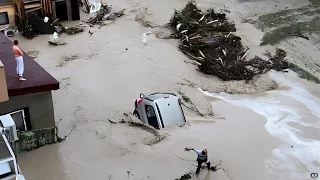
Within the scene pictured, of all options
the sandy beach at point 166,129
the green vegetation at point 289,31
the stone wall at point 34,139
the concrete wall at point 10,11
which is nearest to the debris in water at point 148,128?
the sandy beach at point 166,129

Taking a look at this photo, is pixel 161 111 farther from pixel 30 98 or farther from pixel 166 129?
pixel 30 98

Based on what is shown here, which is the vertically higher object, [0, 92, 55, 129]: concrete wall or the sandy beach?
[0, 92, 55, 129]: concrete wall

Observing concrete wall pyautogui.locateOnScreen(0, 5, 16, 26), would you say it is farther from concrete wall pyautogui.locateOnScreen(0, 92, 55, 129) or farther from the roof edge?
the roof edge

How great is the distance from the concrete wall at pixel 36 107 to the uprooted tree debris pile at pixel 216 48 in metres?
10.0

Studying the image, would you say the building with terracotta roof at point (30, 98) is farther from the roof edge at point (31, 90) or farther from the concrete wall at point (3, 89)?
the concrete wall at point (3, 89)

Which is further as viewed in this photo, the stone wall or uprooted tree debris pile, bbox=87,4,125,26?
uprooted tree debris pile, bbox=87,4,125,26

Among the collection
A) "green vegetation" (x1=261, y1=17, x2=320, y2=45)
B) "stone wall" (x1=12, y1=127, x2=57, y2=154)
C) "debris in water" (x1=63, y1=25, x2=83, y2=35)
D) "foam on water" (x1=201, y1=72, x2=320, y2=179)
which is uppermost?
"debris in water" (x1=63, y1=25, x2=83, y2=35)

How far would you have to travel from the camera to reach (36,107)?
14203 millimetres

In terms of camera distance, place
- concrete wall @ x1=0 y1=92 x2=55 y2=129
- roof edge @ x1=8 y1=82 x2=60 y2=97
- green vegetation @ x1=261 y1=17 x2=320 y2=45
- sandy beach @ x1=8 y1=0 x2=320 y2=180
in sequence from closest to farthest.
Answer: roof edge @ x1=8 y1=82 x2=60 y2=97 < concrete wall @ x1=0 y1=92 x2=55 y2=129 < sandy beach @ x1=8 y1=0 x2=320 y2=180 < green vegetation @ x1=261 y1=17 x2=320 y2=45

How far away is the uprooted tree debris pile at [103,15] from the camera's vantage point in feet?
96.1

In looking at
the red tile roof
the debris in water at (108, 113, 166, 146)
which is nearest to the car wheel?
the debris in water at (108, 113, 166, 146)

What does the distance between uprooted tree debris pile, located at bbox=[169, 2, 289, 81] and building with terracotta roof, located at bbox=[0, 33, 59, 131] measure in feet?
33.0

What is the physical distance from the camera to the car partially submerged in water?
15.9 meters

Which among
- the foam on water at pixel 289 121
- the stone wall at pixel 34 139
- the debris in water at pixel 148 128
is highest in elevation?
the stone wall at pixel 34 139
